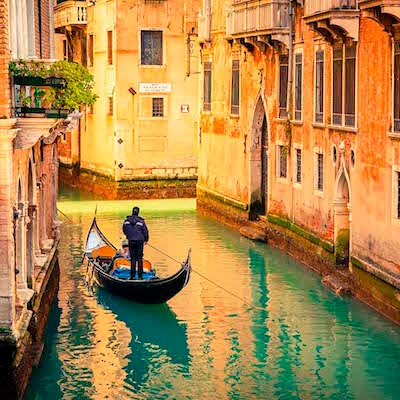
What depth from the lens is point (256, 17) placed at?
2261cm

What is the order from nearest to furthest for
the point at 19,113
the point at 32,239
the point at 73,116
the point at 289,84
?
the point at 19,113
the point at 32,239
the point at 73,116
the point at 289,84

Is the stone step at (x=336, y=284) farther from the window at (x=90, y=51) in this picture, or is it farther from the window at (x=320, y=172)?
the window at (x=90, y=51)

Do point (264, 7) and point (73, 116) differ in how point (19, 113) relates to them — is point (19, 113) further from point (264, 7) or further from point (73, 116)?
point (264, 7)

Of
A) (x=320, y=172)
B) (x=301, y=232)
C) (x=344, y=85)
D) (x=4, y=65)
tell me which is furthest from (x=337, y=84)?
(x=4, y=65)

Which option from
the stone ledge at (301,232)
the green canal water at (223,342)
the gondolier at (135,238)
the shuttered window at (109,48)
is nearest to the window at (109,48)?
the shuttered window at (109,48)

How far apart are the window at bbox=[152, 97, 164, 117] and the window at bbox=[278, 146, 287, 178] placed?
940 centimetres

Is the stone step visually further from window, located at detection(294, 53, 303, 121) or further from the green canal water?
window, located at detection(294, 53, 303, 121)

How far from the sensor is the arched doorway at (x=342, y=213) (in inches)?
716

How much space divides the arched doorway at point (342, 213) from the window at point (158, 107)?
13.5 m

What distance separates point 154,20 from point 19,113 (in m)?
19.6

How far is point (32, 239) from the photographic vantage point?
14.5 m

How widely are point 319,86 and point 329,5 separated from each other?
2.55 metres

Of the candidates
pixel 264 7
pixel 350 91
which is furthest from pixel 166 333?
pixel 264 7

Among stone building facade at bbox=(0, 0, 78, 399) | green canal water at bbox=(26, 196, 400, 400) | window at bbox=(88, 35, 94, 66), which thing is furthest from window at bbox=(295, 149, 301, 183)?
window at bbox=(88, 35, 94, 66)
